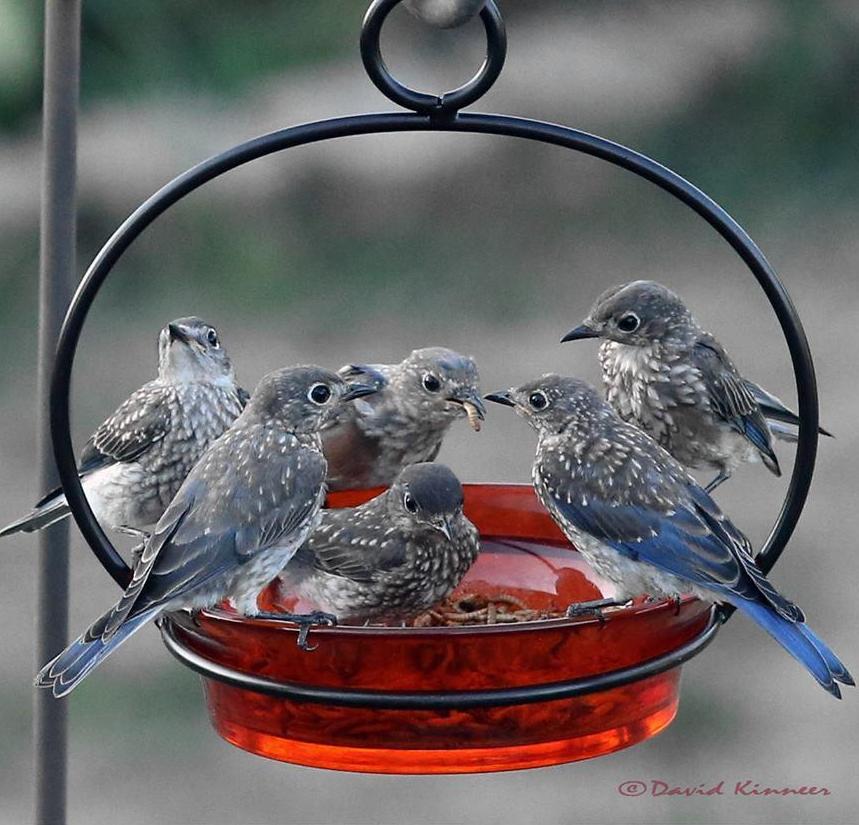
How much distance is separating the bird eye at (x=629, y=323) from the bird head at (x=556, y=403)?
22cm

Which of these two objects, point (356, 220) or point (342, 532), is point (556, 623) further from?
point (356, 220)

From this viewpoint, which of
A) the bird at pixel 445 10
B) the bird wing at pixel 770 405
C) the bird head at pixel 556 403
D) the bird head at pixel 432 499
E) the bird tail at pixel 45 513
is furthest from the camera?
the bird wing at pixel 770 405

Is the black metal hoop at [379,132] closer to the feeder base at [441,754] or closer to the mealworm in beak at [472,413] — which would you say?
the feeder base at [441,754]

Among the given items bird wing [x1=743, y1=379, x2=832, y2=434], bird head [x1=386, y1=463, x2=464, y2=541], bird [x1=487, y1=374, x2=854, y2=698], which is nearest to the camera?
bird [x1=487, y1=374, x2=854, y2=698]

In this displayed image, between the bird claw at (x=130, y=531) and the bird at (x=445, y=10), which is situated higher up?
the bird at (x=445, y=10)

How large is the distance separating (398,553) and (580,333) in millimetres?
455

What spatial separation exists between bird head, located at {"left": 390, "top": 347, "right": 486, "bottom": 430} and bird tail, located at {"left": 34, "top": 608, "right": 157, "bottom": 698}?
80 cm

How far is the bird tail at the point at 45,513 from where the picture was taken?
2.35 meters

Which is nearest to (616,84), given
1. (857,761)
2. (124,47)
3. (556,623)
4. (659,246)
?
(659,246)

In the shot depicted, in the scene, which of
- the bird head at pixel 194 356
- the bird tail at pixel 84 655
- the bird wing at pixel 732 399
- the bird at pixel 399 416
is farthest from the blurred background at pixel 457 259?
the bird tail at pixel 84 655

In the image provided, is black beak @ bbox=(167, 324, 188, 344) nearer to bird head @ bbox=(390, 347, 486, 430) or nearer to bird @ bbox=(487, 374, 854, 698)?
bird head @ bbox=(390, 347, 486, 430)

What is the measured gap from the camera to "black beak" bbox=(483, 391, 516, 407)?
217cm

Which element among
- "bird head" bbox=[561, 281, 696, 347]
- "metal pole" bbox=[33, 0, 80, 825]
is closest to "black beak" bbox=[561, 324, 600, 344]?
"bird head" bbox=[561, 281, 696, 347]

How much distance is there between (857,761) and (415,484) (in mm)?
2679
